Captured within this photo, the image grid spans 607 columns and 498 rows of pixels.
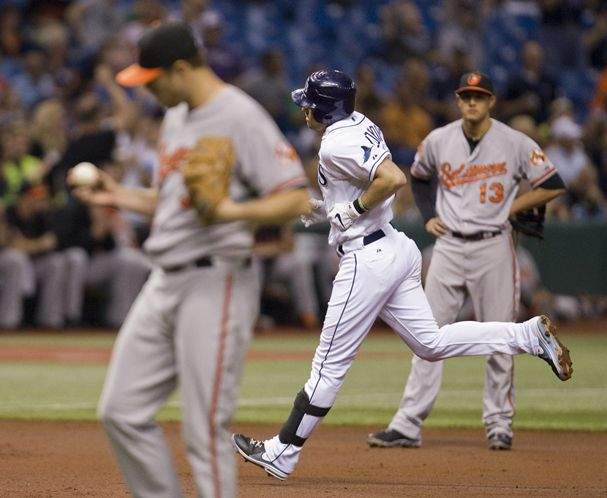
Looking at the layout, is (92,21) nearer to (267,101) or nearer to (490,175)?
(267,101)

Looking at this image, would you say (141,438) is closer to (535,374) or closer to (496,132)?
(496,132)

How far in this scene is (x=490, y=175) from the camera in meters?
8.82

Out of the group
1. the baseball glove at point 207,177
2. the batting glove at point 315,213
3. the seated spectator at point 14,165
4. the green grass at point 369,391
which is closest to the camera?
the baseball glove at point 207,177

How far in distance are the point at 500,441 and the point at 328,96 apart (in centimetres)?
258

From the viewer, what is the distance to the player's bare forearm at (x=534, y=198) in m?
8.84

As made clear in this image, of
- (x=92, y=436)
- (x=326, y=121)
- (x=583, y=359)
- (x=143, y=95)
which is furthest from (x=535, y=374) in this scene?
(x=143, y=95)

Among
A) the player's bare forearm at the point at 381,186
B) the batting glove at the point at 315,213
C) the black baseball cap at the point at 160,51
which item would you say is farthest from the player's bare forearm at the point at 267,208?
the batting glove at the point at 315,213

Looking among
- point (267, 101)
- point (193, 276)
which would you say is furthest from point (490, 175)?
point (267, 101)

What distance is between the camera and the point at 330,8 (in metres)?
23.1

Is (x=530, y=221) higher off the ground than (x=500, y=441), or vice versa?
(x=530, y=221)

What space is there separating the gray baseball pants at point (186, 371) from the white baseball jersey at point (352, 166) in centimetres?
254

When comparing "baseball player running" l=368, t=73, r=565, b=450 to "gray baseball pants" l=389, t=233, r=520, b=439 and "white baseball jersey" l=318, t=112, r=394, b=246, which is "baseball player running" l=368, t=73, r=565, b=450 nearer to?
"gray baseball pants" l=389, t=233, r=520, b=439

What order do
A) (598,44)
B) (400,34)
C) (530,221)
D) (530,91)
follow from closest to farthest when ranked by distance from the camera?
(530,221) → (530,91) → (400,34) → (598,44)

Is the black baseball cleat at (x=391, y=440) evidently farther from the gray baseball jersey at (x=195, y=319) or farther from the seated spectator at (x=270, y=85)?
the seated spectator at (x=270, y=85)
